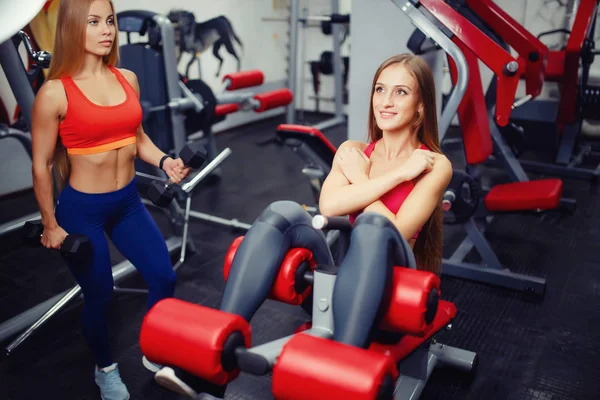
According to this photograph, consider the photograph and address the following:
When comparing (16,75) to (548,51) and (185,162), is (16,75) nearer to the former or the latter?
(185,162)

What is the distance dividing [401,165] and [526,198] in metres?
1.38

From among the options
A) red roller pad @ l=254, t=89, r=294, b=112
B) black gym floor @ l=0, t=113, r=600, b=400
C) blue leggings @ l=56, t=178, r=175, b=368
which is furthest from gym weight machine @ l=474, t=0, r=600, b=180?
blue leggings @ l=56, t=178, r=175, b=368

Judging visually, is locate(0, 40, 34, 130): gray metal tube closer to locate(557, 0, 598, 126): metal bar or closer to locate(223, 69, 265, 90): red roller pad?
locate(223, 69, 265, 90): red roller pad

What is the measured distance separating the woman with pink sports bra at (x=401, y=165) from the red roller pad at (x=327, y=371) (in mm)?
394

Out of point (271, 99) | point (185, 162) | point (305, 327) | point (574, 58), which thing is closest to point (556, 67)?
point (574, 58)

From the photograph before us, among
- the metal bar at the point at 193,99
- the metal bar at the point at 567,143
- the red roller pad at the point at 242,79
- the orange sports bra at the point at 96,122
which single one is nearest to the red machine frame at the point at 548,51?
the metal bar at the point at 567,143

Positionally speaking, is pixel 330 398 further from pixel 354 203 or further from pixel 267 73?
pixel 267 73

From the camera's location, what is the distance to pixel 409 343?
1.48 meters

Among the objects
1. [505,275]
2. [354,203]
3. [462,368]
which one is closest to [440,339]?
[462,368]

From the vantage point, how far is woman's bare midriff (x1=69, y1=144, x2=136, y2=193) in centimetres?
157

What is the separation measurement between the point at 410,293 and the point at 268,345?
329 mm

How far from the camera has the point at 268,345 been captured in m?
1.17

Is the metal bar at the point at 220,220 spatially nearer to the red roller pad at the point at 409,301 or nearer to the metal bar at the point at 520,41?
the metal bar at the point at 520,41

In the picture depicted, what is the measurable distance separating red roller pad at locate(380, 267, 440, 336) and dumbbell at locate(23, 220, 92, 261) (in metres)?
0.84
